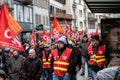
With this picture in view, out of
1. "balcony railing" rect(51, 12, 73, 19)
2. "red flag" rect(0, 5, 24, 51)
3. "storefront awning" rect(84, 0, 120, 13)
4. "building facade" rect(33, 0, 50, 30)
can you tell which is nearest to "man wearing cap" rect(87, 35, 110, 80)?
"storefront awning" rect(84, 0, 120, 13)

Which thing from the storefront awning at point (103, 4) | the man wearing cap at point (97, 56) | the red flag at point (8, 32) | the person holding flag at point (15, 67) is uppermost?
the storefront awning at point (103, 4)

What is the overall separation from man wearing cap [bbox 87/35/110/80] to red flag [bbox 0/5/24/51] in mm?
1784

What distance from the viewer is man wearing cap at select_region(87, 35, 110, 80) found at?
446 inches

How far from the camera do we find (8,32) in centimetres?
1177

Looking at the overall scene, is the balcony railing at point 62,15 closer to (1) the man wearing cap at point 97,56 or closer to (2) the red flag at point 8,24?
(2) the red flag at point 8,24

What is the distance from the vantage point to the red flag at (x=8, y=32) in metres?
11.4

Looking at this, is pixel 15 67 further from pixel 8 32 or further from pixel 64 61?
pixel 64 61

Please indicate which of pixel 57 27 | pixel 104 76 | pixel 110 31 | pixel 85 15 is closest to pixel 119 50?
pixel 110 31

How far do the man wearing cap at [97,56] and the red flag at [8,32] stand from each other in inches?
70.2

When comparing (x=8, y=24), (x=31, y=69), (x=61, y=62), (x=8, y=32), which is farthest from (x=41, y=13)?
(x=61, y=62)

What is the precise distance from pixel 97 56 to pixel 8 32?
2328 mm

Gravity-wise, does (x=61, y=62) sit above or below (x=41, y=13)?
below

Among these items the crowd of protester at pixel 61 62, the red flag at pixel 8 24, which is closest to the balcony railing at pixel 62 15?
the red flag at pixel 8 24

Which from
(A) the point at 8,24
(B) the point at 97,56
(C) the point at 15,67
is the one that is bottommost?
(C) the point at 15,67
